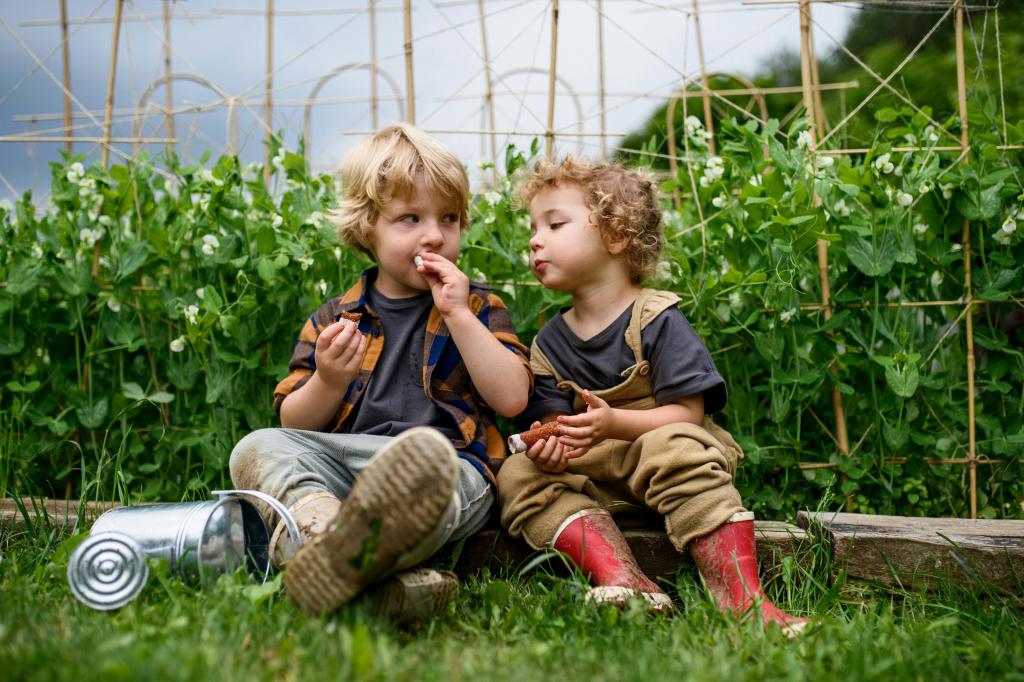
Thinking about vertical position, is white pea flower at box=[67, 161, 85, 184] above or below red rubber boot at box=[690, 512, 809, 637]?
above

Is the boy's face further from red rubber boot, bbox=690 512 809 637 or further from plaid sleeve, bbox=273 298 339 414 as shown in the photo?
red rubber boot, bbox=690 512 809 637

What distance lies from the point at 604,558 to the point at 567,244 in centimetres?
72

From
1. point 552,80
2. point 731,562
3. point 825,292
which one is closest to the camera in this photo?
point 731,562

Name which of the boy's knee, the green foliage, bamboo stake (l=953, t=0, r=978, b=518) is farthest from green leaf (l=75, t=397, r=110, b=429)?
bamboo stake (l=953, t=0, r=978, b=518)

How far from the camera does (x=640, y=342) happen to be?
205 centimetres

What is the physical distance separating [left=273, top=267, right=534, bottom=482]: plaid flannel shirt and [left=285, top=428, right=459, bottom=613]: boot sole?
2.09 feet

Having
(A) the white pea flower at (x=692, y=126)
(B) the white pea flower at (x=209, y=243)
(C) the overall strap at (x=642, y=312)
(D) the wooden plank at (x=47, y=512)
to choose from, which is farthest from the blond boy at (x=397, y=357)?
(A) the white pea flower at (x=692, y=126)

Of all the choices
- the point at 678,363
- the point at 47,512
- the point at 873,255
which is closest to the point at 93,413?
the point at 47,512

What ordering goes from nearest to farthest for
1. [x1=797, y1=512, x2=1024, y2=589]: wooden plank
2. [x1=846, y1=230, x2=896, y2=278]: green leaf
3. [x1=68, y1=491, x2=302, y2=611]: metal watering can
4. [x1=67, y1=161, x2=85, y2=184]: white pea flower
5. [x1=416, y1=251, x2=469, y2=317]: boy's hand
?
[x1=68, y1=491, x2=302, y2=611]: metal watering can, [x1=797, y1=512, x2=1024, y2=589]: wooden plank, [x1=416, y1=251, x2=469, y2=317]: boy's hand, [x1=846, y1=230, x2=896, y2=278]: green leaf, [x1=67, y1=161, x2=85, y2=184]: white pea flower

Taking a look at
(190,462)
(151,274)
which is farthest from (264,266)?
(190,462)

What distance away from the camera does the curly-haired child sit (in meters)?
1.83

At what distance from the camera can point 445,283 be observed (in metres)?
2.02

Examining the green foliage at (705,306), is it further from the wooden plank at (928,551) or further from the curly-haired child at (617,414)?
the wooden plank at (928,551)

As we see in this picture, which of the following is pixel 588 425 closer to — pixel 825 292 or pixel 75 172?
pixel 825 292
